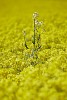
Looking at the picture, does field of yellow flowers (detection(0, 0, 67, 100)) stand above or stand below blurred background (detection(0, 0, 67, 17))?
below

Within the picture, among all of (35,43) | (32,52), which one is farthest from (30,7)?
(32,52)

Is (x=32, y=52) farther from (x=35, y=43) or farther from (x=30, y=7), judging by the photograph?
(x=30, y=7)

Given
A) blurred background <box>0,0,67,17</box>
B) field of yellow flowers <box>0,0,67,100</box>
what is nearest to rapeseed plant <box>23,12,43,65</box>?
field of yellow flowers <box>0,0,67,100</box>

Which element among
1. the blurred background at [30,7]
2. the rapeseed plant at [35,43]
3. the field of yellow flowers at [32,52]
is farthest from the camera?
the blurred background at [30,7]

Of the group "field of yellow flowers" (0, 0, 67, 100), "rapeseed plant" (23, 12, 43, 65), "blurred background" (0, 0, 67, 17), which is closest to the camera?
"field of yellow flowers" (0, 0, 67, 100)

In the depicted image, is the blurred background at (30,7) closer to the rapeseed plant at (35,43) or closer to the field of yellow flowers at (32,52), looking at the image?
the field of yellow flowers at (32,52)

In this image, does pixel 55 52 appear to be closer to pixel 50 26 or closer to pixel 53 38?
pixel 53 38

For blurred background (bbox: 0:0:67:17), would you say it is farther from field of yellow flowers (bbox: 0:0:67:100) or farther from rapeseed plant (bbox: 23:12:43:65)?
rapeseed plant (bbox: 23:12:43:65)

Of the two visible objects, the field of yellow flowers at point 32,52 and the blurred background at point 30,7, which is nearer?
the field of yellow flowers at point 32,52

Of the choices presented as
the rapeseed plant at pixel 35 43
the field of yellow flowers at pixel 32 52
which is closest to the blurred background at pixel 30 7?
the field of yellow flowers at pixel 32 52

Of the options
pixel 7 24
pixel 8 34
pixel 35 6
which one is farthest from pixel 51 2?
pixel 8 34
